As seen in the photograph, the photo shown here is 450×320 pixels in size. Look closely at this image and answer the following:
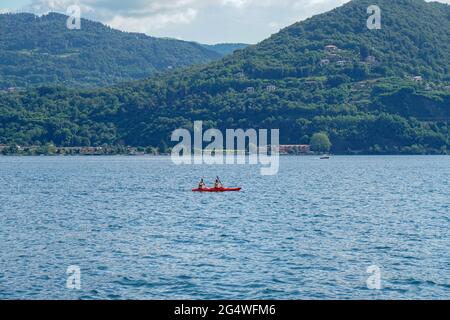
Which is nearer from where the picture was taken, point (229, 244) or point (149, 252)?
point (149, 252)

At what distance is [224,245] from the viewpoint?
55.9 m

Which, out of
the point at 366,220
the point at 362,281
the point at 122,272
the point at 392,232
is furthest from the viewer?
the point at 366,220

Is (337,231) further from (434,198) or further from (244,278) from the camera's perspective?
(434,198)

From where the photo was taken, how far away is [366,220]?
7475cm

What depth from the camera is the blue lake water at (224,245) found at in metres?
40.2

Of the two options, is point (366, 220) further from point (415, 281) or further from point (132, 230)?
point (415, 281)

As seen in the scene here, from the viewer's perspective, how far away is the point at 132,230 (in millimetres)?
66250

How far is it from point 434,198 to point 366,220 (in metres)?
34.7

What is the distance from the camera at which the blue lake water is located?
40.2m

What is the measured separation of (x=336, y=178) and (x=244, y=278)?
116 meters
